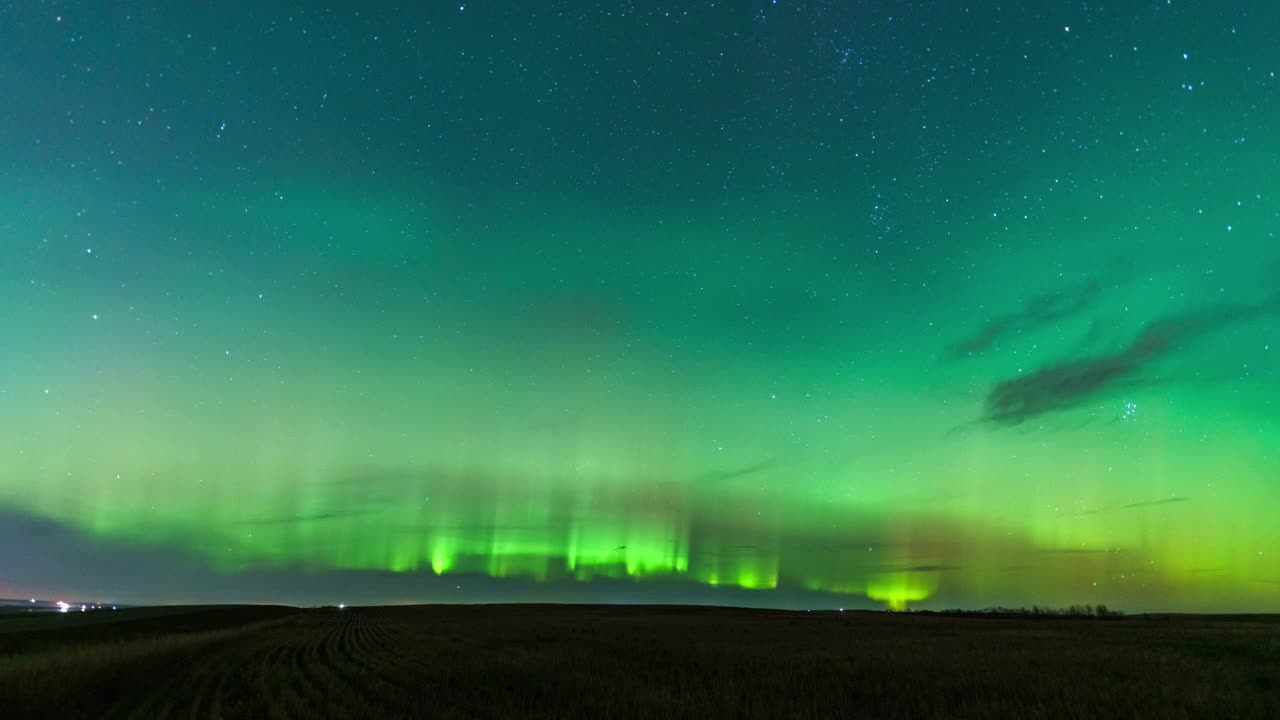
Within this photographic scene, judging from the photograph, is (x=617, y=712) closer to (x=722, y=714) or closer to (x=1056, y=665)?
(x=722, y=714)

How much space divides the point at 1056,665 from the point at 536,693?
54.4ft

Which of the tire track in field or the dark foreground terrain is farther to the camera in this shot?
the tire track in field

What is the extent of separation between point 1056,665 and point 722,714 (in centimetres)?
1509

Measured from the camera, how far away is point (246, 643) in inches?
1708

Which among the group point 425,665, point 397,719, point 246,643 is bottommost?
point 246,643

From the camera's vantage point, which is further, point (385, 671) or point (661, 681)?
point (385, 671)

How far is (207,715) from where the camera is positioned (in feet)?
54.7

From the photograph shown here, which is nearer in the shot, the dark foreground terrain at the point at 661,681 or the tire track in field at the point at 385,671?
the dark foreground terrain at the point at 661,681

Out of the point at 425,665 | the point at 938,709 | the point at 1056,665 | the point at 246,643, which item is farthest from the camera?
the point at 246,643

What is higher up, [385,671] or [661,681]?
[661,681]

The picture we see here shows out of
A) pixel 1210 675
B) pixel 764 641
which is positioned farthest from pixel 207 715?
pixel 764 641

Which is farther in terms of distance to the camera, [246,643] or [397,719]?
[246,643]

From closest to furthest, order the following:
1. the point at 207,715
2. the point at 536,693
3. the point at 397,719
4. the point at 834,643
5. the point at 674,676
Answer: the point at 397,719 < the point at 207,715 < the point at 536,693 < the point at 674,676 < the point at 834,643

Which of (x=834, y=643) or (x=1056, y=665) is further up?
(x=1056, y=665)
